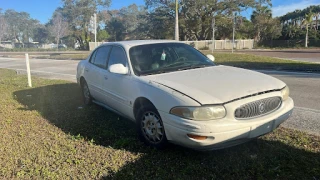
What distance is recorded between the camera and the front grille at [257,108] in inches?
118

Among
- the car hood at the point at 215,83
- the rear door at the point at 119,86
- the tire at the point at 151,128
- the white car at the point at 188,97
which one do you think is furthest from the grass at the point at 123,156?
the car hood at the point at 215,83

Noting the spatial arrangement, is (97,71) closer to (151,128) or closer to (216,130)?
(151,128)

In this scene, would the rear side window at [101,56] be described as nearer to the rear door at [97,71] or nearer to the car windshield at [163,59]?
the rear door at [97,71]

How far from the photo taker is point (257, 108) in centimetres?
311

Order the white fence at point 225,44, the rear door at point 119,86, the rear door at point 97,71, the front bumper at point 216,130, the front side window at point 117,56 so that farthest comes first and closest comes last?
the white fence at point 225,44
the rear door at point 97,71
the front side window at point 117,56
the rear door at point 119,86
the front bumper at point 216,130

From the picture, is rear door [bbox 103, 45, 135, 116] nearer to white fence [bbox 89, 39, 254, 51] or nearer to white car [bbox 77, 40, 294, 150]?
white car [bbox 77, 40, 294, 150]

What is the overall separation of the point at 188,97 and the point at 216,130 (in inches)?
18.8

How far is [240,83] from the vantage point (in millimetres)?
3340

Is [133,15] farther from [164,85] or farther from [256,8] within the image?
[164,85]

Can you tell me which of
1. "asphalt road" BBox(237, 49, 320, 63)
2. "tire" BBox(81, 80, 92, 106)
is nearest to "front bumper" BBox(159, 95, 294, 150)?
"tire" BBox(81, 80, 92, 106)

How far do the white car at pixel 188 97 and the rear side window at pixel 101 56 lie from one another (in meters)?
0.30

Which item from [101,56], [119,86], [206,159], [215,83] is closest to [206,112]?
[215,83]

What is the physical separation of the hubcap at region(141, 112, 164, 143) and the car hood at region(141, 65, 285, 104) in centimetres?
47

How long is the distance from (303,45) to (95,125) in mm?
49571
